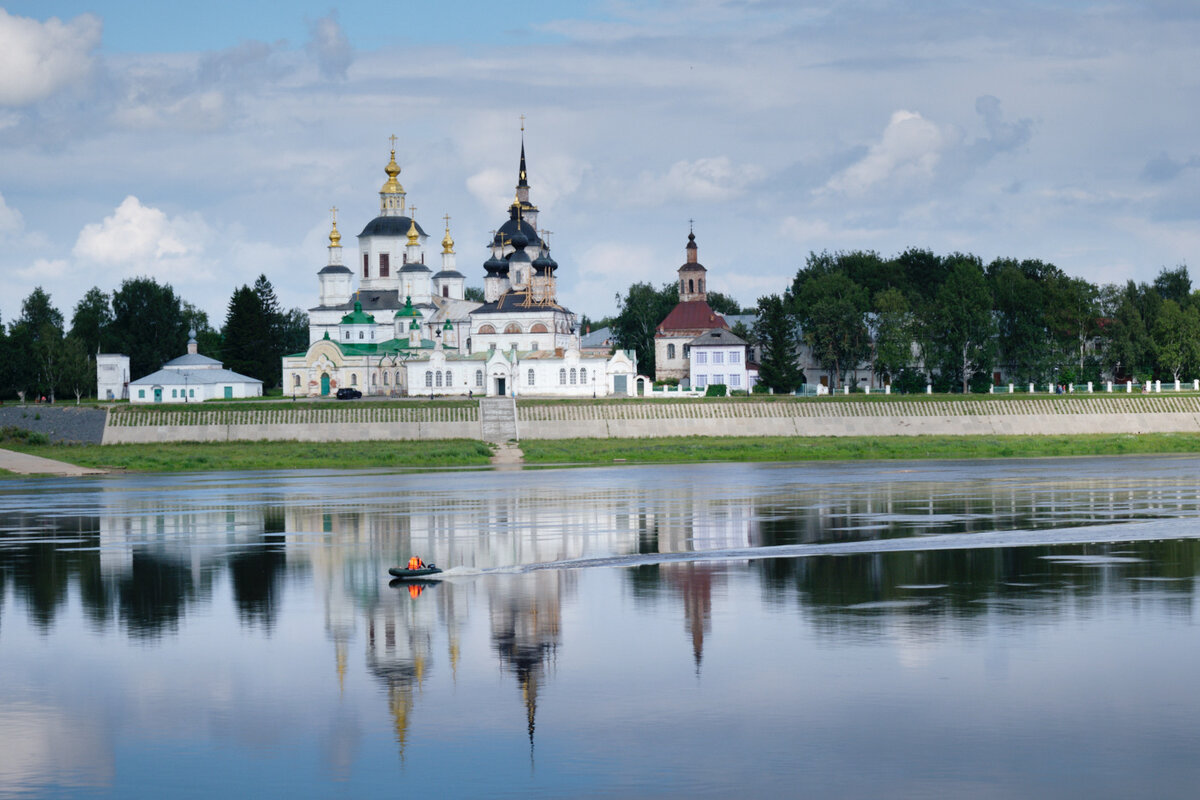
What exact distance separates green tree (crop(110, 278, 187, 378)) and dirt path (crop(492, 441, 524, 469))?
51.1 m

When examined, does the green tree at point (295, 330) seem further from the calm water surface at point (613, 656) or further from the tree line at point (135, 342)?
the calm water surface at point (613, 656)

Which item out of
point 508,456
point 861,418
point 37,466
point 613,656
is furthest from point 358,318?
point 613,656

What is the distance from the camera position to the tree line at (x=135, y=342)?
10906 cm

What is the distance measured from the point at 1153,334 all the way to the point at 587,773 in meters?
94.5

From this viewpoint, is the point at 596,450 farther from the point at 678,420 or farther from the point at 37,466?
the point at 37,466

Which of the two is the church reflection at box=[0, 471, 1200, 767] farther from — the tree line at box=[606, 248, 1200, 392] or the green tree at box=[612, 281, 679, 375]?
the green tree at box=[612, 281, 679, 375]

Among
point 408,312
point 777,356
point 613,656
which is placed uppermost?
point 408,312

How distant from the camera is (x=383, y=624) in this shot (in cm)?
2292

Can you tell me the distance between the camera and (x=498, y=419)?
8212 cm

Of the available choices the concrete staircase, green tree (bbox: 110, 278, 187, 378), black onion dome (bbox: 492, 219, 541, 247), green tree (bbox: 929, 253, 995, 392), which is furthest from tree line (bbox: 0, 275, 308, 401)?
green tree (bbox: 929, 253, 995, 392)

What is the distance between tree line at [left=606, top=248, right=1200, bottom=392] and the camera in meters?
97.3

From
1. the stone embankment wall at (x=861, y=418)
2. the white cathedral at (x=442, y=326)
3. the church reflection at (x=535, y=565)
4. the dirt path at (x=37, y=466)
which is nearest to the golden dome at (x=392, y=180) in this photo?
the white cathedral at (x=442, y=326)

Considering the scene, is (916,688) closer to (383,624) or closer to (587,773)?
(587,773)

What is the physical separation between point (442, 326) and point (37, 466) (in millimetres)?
47558
